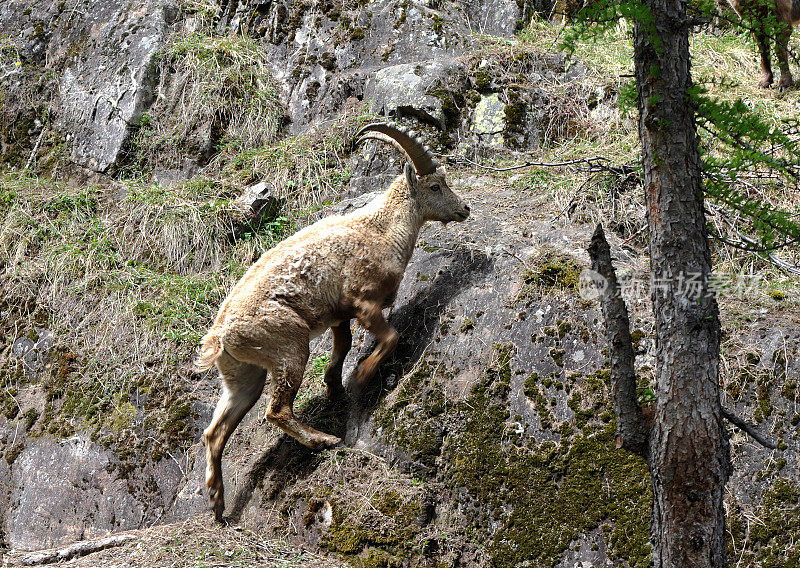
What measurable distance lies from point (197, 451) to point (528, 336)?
3302mm

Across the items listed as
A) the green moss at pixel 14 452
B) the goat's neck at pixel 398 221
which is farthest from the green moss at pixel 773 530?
the green moss at pixel 14 452

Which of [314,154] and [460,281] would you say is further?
[314,154]

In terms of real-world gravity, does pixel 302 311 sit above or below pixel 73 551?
above

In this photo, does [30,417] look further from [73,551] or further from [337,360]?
[337,360]

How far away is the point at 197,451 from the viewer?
6.59m

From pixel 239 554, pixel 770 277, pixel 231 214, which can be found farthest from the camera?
pixel 231 214

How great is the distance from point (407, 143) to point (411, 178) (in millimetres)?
323

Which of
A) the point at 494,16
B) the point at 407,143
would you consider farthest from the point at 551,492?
the point at 494,16

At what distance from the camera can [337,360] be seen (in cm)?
618

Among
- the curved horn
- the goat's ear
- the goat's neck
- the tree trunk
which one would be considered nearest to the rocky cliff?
the goat's neck

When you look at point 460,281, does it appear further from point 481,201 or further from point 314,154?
point 314,154

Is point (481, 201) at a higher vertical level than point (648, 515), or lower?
higher

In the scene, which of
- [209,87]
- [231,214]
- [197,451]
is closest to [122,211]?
[231,214]

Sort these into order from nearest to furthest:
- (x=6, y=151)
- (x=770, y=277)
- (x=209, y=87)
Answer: (x=770, y=277)
(x=209, y=87)
(x=6, y=151)
